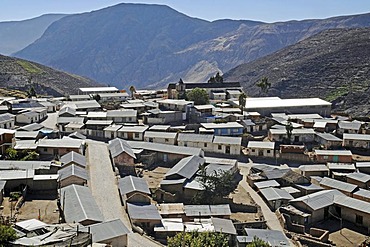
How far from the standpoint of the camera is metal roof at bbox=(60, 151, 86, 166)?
32.7 m

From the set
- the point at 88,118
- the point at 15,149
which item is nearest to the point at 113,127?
the point at 88,118

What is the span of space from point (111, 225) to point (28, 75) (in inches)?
3449

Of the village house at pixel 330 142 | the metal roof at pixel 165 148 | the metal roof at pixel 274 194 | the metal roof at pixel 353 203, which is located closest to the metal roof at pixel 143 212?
the metal roof at pixel 274 194

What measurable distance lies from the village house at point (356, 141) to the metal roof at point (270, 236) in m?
22.3

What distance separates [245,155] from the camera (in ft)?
140

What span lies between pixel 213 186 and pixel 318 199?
23.9 feet

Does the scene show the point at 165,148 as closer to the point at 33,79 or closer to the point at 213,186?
the point at 213,186

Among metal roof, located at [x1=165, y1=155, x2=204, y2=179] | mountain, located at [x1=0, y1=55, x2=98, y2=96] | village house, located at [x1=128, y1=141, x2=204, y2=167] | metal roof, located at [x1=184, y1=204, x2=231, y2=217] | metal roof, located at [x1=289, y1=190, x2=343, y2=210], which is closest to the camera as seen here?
metal roof, located at [x1=184, y1=204, x2=231, y2=217]

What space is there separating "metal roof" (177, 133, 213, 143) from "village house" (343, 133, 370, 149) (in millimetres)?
13634

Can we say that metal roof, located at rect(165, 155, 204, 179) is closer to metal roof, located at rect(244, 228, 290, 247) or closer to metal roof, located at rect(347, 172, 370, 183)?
metal roof, located at rect(244, 228, 290, 247)

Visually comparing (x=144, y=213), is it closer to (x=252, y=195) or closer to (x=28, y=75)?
(x=252, y=195)

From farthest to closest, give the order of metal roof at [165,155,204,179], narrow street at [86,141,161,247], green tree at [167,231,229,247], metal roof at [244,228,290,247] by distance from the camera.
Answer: metal roof at [165,155,204,179], narrow street at [86,141,161,247], metal roof at [244,228,290,247], green tree at [167,231,229,247]

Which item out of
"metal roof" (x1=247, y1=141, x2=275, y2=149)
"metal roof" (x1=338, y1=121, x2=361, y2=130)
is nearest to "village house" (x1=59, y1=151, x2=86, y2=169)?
"metal roof" (x1=247, y1=141, x2=275, y2=149)

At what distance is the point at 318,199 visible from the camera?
1213 inches
